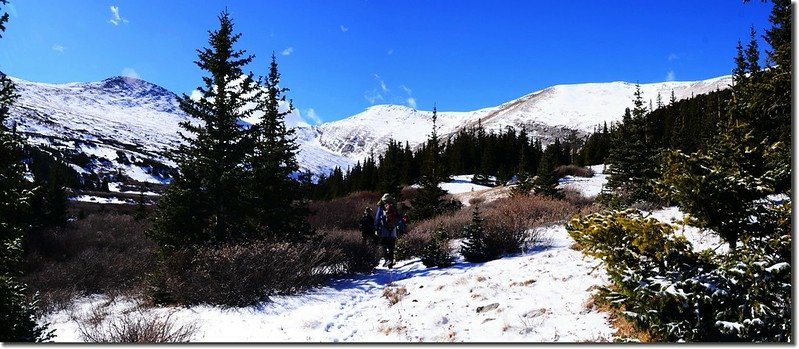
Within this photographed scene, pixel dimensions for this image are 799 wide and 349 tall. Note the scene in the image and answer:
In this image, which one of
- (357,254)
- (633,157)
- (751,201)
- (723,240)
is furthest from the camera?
(633,157)

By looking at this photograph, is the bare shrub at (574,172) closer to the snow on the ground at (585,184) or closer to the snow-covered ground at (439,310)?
the snow on the ground at (585,184)

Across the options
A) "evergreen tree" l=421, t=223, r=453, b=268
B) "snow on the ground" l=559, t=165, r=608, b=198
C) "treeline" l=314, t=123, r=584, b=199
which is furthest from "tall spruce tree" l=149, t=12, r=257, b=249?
"treeline" l=314, t=123, r=584, b=199

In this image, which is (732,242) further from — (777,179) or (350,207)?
(350,207)

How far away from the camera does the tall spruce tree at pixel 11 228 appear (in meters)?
5.52

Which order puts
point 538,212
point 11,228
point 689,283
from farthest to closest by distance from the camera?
point 538,212
point 11,228
point 689,283

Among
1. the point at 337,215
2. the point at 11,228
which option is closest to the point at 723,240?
the point at 11,228

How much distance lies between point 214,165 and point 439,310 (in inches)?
340

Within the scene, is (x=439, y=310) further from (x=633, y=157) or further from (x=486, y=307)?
(x=633, y=157)

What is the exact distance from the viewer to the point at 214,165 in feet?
42.7

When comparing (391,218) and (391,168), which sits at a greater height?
(391,168)

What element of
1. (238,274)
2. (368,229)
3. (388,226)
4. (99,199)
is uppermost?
(388,226)

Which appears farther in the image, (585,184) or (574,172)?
(574,172)

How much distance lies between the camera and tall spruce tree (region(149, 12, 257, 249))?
12578 millimetres

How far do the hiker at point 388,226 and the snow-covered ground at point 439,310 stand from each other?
1465 millimetres
